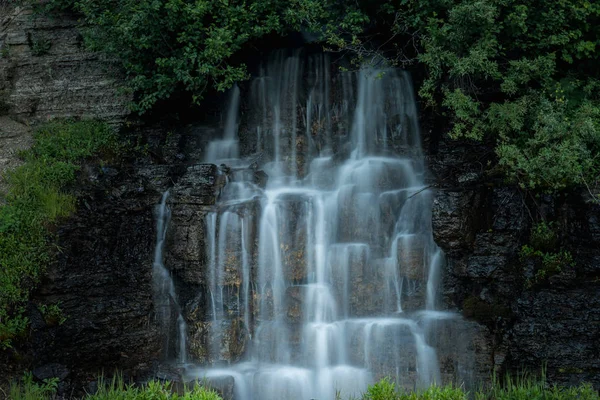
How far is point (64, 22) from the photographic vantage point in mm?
14305

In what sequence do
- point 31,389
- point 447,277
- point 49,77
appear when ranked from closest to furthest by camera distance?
point 31,389, point 447,277, point 49,77

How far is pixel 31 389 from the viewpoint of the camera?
9055 millimetres

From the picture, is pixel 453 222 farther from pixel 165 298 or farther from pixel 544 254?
pixel 165 298

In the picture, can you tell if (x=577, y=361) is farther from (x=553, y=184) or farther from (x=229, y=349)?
(x=229, y=349)

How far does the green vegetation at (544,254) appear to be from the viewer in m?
9.88

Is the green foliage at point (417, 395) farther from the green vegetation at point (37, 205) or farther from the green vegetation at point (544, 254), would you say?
the green vegetation at point (37, 205)

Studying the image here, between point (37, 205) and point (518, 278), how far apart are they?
8.27 meters

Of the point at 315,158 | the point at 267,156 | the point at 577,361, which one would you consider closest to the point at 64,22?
the point at 267,156

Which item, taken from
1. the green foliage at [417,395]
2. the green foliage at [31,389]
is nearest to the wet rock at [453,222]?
the green foliage at [417,395]

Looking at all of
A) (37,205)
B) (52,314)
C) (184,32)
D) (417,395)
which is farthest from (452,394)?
(184,32)

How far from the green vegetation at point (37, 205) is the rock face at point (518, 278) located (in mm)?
6606

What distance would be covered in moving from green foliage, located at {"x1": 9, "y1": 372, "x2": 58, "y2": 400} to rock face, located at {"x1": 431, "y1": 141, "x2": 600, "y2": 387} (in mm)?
6379

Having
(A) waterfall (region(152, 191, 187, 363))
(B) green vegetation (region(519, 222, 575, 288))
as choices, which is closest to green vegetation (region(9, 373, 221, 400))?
(A) waterfall (region(152, 191, 187, 363))

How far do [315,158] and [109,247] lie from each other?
14.6 ft
